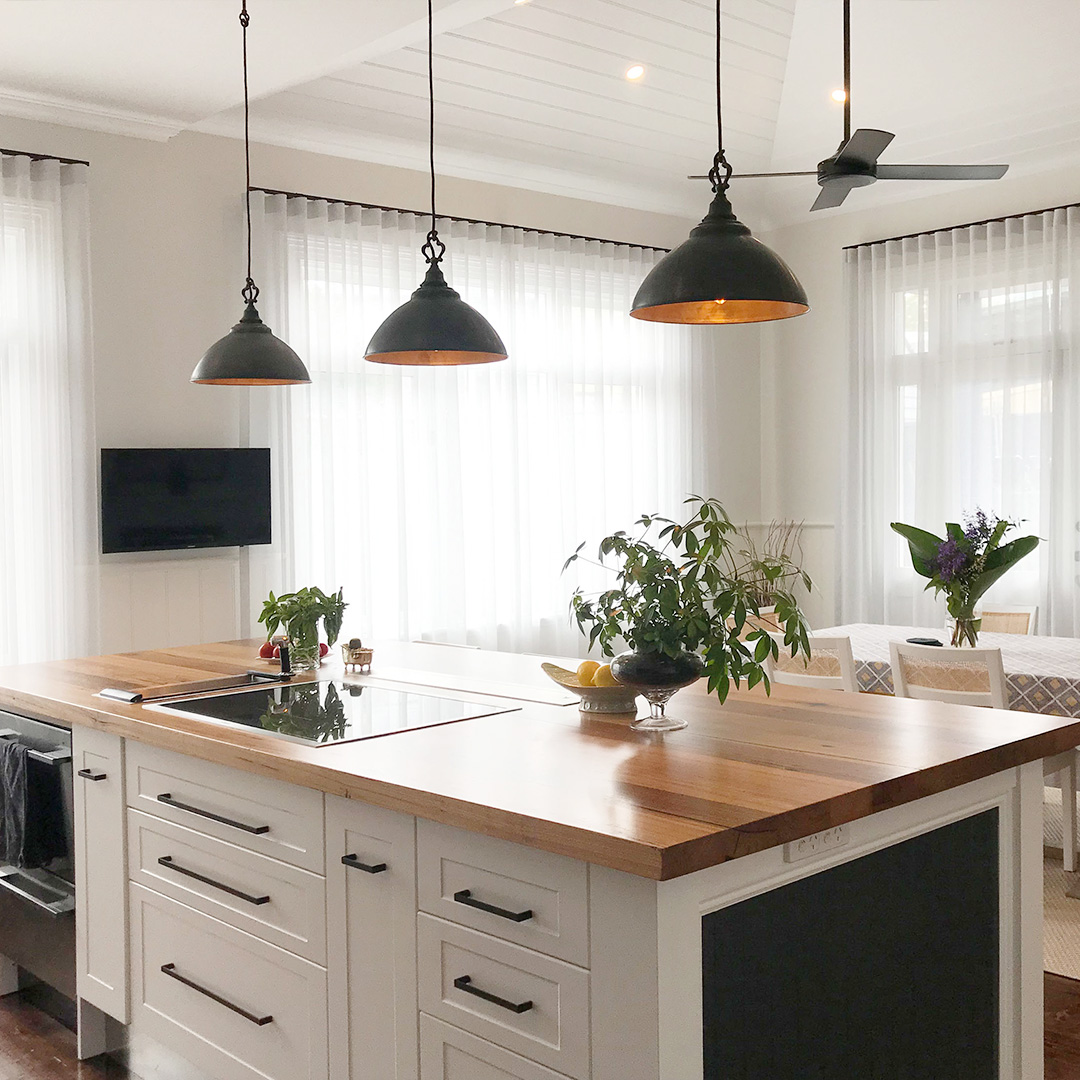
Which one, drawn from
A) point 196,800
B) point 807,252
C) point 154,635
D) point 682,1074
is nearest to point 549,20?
point 807,252

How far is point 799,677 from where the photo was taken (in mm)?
4352

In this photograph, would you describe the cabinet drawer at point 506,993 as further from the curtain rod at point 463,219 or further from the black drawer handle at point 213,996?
the curtain rod at point 463,219

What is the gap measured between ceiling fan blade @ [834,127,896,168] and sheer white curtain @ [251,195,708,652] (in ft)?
9.38

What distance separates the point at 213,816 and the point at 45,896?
916 mm

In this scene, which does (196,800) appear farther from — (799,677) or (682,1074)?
(799,677)

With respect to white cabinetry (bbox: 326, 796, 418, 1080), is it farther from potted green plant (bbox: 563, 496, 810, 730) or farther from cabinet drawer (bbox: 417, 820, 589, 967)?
potted green plant (bbox: 563, 496, 810, 730)

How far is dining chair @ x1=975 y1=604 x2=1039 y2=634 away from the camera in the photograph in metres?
5.49

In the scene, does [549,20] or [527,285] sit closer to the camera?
[549,20]

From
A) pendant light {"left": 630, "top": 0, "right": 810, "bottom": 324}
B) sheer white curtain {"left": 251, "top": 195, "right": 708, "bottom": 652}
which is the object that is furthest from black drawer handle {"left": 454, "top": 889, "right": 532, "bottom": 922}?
sheer white curtain {"left": 251, "top": 195, "right": 708, "bottom": 652}

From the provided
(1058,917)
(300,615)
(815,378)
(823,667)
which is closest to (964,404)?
(815,378)

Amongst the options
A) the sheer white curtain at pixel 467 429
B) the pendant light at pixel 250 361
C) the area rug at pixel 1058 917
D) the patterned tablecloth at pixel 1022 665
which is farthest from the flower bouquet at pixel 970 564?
the sheer white curtain at pixel 467 429

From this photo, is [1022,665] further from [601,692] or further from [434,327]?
[434,327]

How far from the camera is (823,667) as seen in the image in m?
4.29

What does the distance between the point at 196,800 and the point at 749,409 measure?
597 cm
